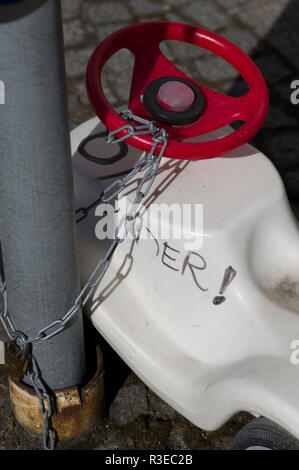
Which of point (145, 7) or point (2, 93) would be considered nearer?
point (2, 93)

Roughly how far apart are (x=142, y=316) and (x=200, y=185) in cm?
44

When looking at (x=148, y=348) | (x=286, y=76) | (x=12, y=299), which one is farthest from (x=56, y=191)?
(x=286, y=76)

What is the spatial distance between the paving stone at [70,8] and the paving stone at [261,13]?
3.03 ft

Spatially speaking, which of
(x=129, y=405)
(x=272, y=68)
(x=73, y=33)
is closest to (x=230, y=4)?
(x=272, y=68)

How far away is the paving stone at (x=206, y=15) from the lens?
369 cm

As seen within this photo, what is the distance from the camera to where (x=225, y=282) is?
74.4 inches

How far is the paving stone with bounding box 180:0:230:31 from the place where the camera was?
369 cm

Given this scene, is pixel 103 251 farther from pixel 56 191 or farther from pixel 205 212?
pixel 56 191

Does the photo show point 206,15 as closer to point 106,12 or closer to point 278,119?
point 106,12

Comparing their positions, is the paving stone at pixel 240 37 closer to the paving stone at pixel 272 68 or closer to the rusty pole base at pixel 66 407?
the paving stone at pixel 272 68

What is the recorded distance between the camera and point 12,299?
5.81 ft

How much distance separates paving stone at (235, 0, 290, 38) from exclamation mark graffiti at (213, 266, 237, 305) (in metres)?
2.21

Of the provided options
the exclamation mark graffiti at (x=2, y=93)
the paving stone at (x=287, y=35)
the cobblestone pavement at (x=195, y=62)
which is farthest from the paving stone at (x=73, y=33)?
the exclamation mark graffiti at (x=2, y=93)

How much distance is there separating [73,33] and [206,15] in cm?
78
